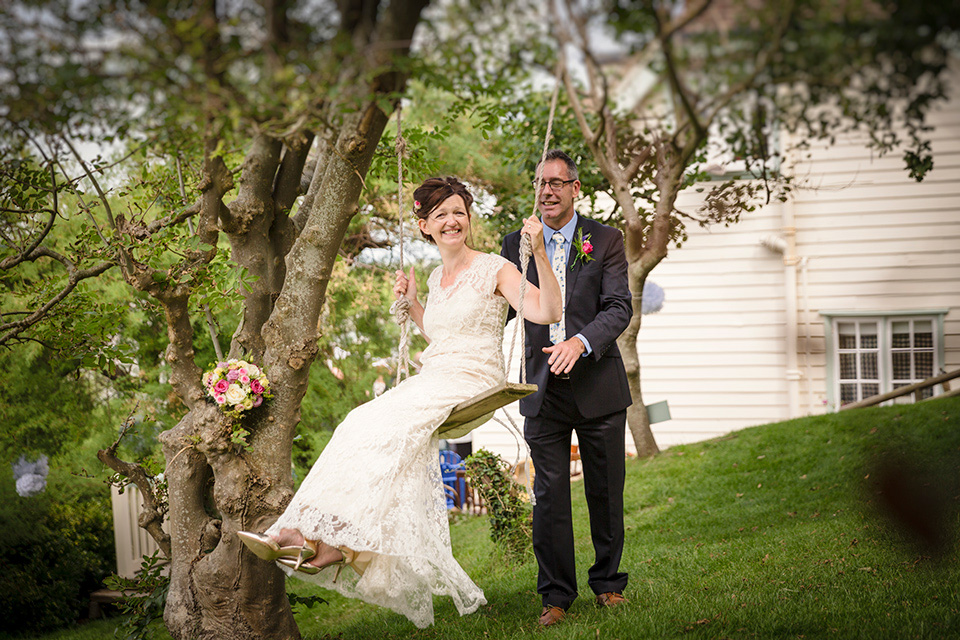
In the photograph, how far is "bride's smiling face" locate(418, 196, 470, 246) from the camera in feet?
10.1

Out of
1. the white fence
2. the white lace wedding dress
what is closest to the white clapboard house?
the white fence

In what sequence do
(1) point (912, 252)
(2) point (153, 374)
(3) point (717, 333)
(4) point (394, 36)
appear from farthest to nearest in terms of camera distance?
(3) point (717, 333), (2) point (153, 374), (4) point (394, 36), (1) point (912, 252)

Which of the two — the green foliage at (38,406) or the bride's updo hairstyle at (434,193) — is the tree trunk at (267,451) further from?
the green foliage at (38,406)

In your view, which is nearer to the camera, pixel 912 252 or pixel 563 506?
pixel 912 252

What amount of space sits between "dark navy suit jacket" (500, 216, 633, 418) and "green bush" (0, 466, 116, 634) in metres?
4.44

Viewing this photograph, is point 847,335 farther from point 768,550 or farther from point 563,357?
point 563,357

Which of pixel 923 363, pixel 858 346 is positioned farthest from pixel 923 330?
pixel 858 346

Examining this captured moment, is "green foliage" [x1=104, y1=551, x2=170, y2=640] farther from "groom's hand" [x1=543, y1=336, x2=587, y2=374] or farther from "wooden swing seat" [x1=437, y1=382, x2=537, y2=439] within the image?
"groom's hand" [x1=543, y1=336, x2=587, y2=374]

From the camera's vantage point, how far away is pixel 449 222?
3.11 m

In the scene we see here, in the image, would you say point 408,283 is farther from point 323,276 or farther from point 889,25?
point 889,25

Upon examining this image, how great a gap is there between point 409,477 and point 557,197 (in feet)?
4.22

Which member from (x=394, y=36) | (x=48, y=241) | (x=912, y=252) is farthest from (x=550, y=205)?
(x=48, y=241)

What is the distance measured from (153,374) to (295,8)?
6112mm

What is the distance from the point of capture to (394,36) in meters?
1.71
